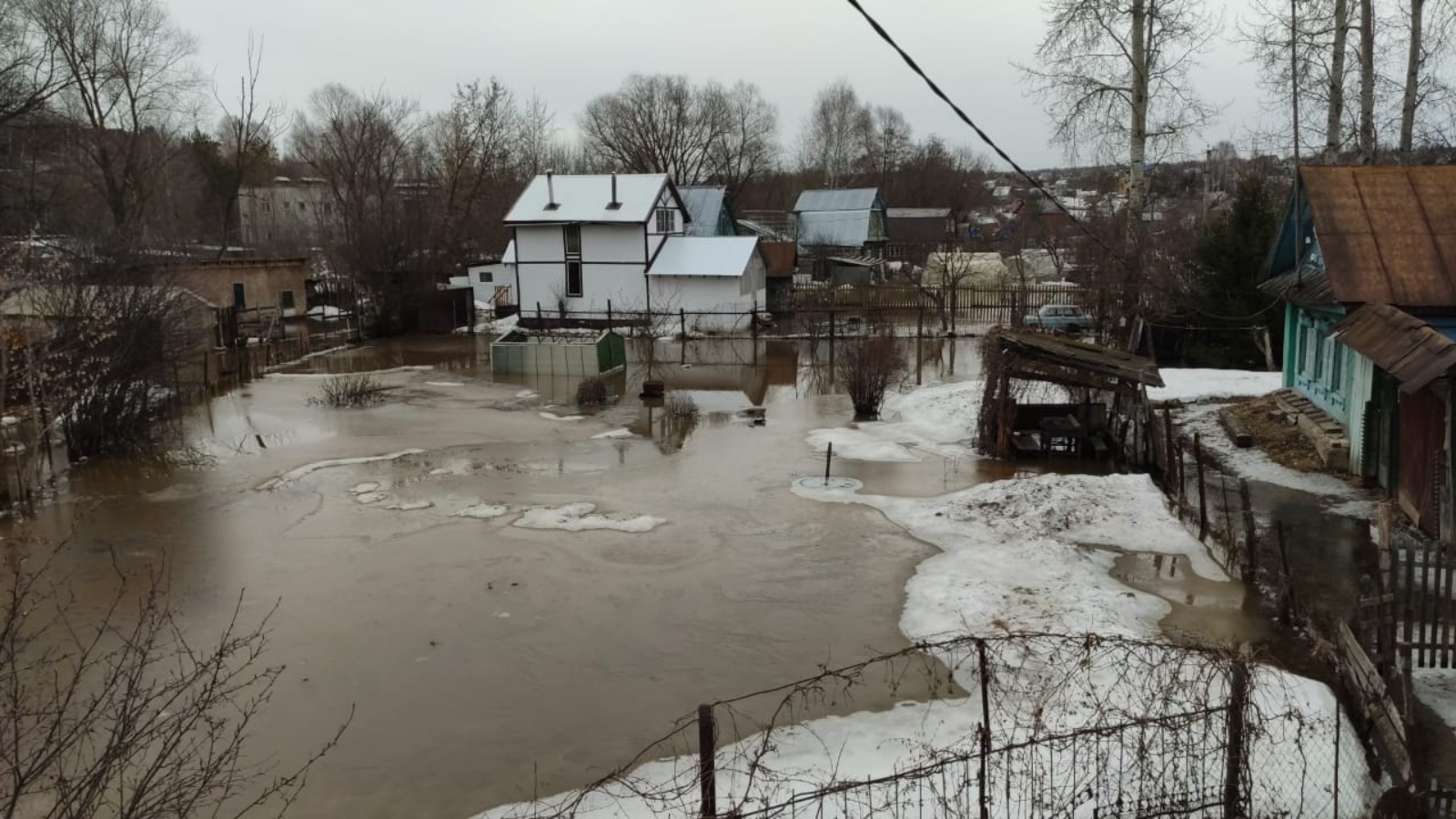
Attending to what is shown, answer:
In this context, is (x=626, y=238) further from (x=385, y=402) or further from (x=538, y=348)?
(x=385, y=402)

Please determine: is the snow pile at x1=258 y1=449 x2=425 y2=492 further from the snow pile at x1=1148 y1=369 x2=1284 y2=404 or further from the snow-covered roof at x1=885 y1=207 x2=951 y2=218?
the snow-covered roof at x1=885 y1=207 x2=951 y2=218

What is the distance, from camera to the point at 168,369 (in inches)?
923

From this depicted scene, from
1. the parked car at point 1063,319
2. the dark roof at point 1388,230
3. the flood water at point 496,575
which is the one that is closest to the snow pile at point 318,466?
the flood water at point 496,575

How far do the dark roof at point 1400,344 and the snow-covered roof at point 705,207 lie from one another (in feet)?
116

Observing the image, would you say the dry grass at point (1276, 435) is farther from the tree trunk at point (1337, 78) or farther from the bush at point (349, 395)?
the bush at point (349, 395)

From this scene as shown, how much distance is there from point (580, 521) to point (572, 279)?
28366 millimetres

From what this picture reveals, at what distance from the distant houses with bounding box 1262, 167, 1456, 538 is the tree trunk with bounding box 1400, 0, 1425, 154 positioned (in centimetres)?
668

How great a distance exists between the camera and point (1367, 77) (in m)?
21.4

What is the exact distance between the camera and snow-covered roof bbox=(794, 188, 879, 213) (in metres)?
63.7

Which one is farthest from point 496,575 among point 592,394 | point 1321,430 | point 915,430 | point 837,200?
point 837,200

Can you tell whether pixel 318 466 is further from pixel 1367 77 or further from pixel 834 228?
pixel 834 228

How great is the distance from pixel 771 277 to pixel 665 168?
29.0 meters

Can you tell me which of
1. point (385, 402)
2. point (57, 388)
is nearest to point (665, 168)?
point (385, 402)

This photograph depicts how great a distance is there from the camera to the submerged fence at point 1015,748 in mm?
6250
